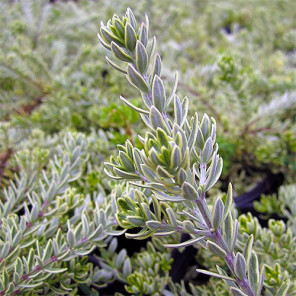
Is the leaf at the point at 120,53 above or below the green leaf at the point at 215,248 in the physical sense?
above

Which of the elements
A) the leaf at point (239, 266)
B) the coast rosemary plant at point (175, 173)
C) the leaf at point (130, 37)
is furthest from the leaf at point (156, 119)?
the leaf at point (239, 266)

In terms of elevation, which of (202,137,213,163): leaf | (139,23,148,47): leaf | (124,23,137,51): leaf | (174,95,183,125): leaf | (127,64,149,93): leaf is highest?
(139,23,148,47): leaf

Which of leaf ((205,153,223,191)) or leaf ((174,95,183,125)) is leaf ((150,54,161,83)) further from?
leaf ((205,153,223,191))

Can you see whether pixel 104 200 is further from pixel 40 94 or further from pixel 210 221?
pixel 40 94

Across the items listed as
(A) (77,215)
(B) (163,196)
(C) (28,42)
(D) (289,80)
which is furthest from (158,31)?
(B) (163,196)

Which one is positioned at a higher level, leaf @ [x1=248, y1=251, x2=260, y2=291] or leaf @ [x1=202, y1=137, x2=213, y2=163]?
leaf @ [x1=202, y1=137, x2=213, y2=163]

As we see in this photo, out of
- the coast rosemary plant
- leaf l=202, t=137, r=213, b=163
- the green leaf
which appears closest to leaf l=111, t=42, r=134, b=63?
the coast rosemary plant

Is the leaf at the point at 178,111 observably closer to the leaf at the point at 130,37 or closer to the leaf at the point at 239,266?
the leaf at the point at 130,37

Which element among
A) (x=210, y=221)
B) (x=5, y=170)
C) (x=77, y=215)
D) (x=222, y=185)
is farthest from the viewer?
(x=222, y=185)

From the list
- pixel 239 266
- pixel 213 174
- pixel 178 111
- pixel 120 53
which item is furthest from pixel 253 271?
pixel 120 53
